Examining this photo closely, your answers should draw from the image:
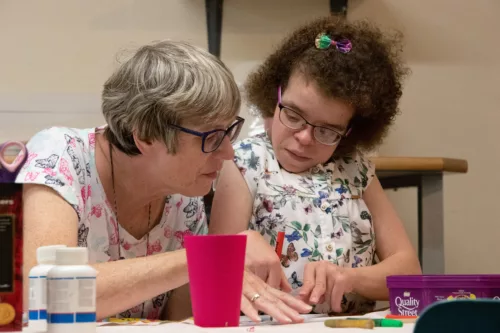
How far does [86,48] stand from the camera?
3018 millimetres

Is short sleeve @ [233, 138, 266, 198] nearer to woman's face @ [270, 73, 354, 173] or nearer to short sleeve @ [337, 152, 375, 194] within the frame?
woman's face @ [270, 73, 354, 173]

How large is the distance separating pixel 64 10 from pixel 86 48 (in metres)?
0.19

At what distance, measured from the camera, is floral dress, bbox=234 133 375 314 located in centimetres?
171

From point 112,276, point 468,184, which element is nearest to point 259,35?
point 468,184

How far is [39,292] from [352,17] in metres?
2.45

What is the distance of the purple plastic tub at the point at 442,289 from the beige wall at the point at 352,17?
1.75m

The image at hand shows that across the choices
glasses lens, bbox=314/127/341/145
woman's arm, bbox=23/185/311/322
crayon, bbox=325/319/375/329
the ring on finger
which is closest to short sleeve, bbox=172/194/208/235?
glasses lens, bbox=314/127/341/145

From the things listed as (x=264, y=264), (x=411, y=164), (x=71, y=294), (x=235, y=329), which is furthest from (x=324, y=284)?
(x=411, y=164)

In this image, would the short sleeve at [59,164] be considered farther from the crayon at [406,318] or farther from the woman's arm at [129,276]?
the crayon at [406,318]

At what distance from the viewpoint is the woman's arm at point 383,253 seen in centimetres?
161

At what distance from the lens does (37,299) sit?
953 millimetres

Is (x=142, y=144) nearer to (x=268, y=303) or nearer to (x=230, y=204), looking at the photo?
(x=230, y=204)

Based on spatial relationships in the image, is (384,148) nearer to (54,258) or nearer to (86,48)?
(86,48)

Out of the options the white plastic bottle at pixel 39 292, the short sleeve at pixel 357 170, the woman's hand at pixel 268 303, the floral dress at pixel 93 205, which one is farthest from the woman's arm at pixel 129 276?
the short sleeve at pixel 357 170
